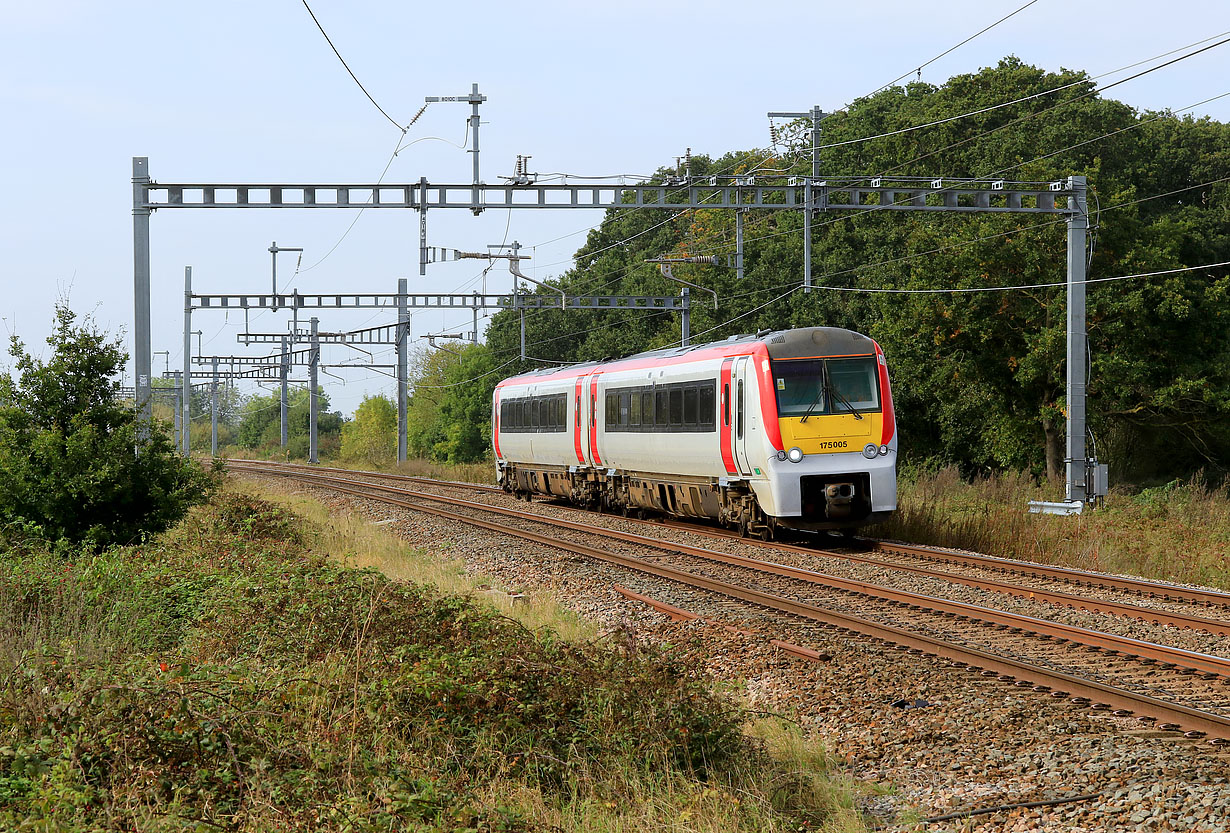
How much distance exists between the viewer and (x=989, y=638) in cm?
1045

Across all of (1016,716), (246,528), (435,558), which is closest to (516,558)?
(435,558)

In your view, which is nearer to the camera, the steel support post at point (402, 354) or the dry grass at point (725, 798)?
the dry grass at point (725, 798)

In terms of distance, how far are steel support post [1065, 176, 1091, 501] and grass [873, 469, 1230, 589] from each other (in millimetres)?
756

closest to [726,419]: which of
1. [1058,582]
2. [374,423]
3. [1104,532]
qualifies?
[1104,532]

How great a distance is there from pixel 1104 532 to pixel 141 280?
49.8ft

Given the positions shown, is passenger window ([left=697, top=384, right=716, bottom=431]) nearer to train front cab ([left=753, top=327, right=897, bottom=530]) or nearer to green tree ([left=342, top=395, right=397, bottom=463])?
train front cab ([left=753, top=327, right=897, bottom=530])

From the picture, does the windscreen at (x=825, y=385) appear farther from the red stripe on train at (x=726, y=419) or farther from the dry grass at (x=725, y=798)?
the dry grass at (x=725, y=798)

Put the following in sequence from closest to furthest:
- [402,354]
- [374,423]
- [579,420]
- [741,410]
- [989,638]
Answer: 1. [989,638]
2. [741,410]
3. [579,420]
4. [402,354]
5. [374,423]

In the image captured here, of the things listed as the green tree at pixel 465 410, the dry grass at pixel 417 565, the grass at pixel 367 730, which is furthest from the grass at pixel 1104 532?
the green tree at pixel 465 410

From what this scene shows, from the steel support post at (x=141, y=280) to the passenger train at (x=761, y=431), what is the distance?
8.57 metres

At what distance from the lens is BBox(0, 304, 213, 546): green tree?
1389 cm

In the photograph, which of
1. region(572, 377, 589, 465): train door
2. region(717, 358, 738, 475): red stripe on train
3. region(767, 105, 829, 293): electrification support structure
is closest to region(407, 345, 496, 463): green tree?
region(767, 105, 829, 293): electrification support structure

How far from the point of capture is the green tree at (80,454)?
1389 cm

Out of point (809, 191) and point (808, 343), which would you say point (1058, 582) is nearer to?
point (808, 343)
